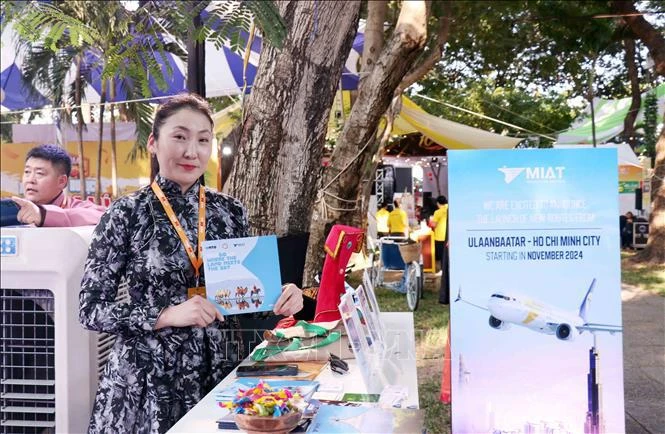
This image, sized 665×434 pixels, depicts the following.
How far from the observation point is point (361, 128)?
609 centimetres

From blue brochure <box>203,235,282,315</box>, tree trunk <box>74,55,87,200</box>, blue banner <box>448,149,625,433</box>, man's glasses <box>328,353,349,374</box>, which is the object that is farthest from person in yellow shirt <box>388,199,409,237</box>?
blue banner <box>448,149,625,433</box>

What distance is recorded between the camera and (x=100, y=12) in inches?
97.0

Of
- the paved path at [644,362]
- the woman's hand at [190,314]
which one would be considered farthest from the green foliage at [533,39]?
the woman's hand at [190,314]

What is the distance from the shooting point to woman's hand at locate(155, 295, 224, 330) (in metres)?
1.76

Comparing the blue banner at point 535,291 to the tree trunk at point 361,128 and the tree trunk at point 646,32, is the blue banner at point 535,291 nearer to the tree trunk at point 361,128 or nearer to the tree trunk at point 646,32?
the tree trunk at point 646,32

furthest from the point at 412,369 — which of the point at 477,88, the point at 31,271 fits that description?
the point at 477,88

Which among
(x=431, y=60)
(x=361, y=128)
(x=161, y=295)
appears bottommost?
(x=161, y=295)

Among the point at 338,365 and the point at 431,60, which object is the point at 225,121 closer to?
the point at 431,60

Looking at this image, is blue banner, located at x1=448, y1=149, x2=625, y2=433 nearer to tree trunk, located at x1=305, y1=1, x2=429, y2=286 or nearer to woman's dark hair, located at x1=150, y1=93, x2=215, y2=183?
woman's dark hair, located at x1=150, y1=93, x2=215, y2=183

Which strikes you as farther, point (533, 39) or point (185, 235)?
point (533, 39)

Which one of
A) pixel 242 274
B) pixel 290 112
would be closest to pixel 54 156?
pixel 242 274

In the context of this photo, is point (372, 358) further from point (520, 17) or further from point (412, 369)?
point (520, 17)

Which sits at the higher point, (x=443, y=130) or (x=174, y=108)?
(x=443, y=130)

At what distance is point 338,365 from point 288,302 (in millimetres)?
286
